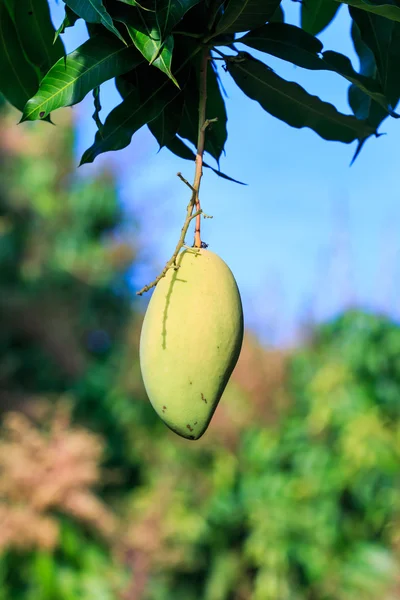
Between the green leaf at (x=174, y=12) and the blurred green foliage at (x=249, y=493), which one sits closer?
the green leaf at (x=174, y=12)

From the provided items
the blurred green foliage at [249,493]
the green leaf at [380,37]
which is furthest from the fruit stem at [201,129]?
the blurred green foliage at [249,493]

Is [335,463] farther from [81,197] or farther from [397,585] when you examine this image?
[81,197]

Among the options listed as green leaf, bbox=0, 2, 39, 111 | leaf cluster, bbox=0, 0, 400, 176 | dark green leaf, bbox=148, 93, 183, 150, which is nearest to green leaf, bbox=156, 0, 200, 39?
leaf cluster, bbox=0, 0, 400, 176

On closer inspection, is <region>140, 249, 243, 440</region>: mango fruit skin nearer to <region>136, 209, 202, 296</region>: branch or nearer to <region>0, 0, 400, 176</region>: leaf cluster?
<region>136, 209, 202, 296</region>: branch

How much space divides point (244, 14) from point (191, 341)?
22cm

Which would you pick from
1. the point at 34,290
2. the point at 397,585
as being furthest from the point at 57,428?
the point at 34,290

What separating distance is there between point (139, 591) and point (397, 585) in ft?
3.97

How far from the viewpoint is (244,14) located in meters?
0.46

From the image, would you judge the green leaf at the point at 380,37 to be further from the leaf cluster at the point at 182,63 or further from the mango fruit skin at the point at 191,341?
the mango fruit skin at the point at 191,341

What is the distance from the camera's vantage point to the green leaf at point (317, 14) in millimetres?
645

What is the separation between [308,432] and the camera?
391cm

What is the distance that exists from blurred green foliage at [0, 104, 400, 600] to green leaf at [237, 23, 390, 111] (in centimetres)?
311

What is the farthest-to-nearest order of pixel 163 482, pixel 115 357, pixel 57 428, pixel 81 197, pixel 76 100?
pixel 81 197
pixel 115 357
pixel 163 482
pixel 57 428
pixel 76 100

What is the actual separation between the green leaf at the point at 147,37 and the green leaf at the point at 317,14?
253mm
